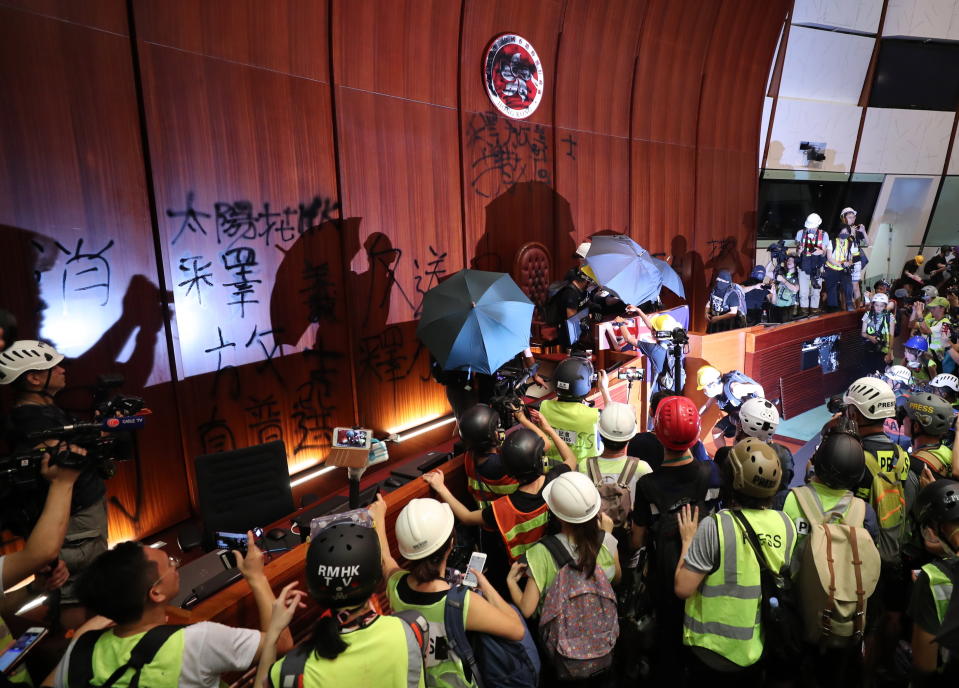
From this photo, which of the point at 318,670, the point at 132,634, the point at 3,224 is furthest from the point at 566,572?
the point at 3,224

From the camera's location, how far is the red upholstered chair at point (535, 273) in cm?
693

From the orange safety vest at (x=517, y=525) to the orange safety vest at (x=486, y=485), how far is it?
26 centimetres

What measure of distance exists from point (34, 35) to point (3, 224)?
3.89ft

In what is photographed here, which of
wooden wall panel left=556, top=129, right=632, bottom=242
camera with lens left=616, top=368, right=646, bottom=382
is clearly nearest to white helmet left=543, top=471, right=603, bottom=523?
camera with lens left=616, top=368, right=646, bottom=382

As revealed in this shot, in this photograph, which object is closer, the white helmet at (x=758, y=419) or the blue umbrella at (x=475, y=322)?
the white helmet at (x=758, y=419)

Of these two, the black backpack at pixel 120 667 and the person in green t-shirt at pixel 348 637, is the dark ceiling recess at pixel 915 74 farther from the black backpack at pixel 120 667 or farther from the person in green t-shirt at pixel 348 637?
the black backpack at pixel 120 667

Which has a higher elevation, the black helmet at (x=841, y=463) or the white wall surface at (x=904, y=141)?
the white wall surface at (x=904, y=141)

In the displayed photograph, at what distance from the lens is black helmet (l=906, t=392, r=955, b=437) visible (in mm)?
3082

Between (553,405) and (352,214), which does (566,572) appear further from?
(352,214)

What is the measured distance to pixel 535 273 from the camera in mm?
7207

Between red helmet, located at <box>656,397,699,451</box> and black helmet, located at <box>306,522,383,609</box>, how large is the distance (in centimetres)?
155

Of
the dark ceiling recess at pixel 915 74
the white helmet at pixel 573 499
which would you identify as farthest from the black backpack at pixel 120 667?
the dark ceiling recess at pixel 915 74

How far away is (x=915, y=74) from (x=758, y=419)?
1189 centimetres

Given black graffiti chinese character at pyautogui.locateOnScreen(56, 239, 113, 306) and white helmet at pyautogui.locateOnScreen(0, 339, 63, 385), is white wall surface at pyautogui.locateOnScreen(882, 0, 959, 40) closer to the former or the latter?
black graffiti chinese character at pyautogui.locateOnScreen(56, 239, 113, 306)
